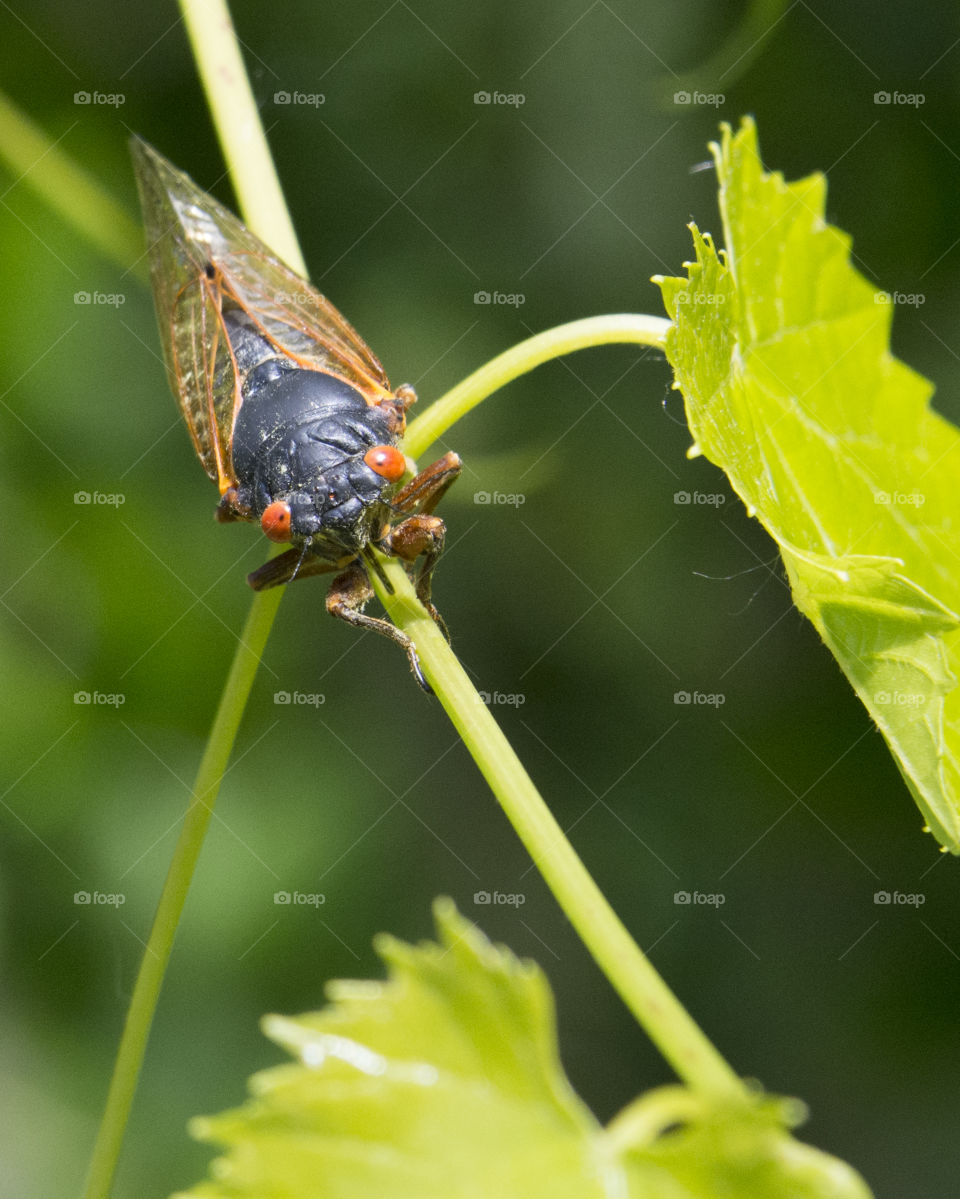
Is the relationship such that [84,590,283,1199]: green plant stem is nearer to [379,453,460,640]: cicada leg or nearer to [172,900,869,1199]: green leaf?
[379,453,460,640]: cicada leg

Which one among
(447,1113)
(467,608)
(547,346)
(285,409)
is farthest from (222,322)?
(447,1113)

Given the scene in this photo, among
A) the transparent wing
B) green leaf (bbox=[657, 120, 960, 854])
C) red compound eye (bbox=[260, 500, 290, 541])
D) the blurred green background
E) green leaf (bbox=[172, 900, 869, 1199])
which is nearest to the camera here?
green leaf (bbox=[172, 900, 869, 1199])

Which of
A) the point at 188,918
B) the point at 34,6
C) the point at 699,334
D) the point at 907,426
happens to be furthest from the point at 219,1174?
the point at 34,6

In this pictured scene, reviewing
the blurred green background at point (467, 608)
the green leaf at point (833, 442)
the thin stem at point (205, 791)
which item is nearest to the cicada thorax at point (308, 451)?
the thin stem at point (205, 791)

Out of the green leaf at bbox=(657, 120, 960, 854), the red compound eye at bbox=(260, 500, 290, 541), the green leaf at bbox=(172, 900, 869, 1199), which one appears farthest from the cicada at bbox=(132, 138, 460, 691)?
the green leaf at bbox=(172, 900, 869, 1199)

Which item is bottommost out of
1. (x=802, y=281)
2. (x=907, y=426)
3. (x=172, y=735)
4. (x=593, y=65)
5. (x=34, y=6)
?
(x=907, y=426)

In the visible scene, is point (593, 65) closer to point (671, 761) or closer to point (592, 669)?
point (592, 669)

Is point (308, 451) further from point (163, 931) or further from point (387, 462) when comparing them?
point (163, 931)
